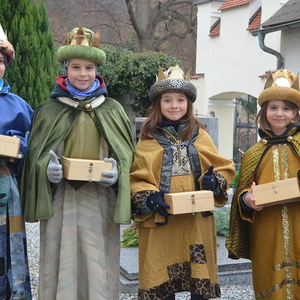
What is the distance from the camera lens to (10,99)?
11.6 ft

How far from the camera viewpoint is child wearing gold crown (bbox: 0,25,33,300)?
3.36 metres

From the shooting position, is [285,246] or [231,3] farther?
[231,3]

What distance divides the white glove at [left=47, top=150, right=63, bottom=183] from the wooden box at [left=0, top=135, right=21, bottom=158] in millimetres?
230

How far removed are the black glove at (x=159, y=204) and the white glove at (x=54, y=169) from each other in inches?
24.8

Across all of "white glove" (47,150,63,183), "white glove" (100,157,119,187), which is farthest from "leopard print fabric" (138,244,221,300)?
"white glove" (47,150,63,183)

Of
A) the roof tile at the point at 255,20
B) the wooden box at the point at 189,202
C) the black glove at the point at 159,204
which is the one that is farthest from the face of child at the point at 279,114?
the roof tile at the point at 255,20

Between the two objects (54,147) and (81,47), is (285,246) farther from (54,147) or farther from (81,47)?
(81,47)

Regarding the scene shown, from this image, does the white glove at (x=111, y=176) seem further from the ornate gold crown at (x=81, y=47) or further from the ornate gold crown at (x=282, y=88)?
the ornate gold crown at (x=282, y=88)

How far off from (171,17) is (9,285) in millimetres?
18191

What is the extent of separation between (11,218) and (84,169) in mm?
704

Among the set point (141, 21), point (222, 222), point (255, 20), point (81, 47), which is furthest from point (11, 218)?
point (141, 21)

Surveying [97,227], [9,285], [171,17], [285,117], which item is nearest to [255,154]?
[285,117]

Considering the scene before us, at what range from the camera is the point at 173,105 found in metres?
3.44

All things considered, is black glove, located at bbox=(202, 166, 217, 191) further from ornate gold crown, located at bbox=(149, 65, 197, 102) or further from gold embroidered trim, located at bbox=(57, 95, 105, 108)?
gold embroidered trim, located at bbox=(57, 95, 105, 108)
